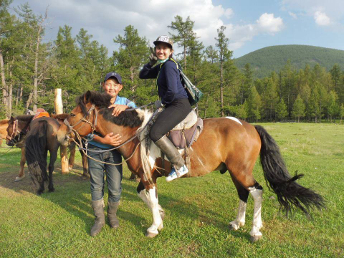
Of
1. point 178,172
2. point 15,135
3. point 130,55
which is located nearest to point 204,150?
point 178,172

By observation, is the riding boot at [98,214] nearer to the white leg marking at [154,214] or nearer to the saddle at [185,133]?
the white leg marking at [154,214]

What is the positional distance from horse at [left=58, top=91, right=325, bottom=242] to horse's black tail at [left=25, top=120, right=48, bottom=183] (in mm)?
2976

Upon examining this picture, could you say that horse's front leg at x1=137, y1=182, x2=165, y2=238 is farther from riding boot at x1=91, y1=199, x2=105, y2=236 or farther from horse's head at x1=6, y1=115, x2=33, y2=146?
horse's head at x1=6, y1=115, x2=33, y2=146

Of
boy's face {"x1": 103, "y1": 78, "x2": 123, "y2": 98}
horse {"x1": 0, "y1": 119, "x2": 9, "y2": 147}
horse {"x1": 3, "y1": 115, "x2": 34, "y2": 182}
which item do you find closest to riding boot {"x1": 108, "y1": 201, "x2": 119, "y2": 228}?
boy's face {"x1": 103, "y1": 78, "x2": 123, "y2": 98}

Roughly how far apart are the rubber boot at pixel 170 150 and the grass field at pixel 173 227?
133 cm

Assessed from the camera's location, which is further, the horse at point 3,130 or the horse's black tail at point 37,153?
the horse at point 3,130

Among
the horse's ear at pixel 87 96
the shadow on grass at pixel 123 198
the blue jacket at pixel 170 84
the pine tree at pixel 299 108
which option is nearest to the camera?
the blue jacket at pixel 170 84

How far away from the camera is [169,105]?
10.6 ft

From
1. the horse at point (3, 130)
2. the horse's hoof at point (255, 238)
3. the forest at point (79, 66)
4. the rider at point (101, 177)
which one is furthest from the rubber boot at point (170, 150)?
the forest at point (79, 66)

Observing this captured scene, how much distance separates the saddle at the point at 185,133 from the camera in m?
3.21

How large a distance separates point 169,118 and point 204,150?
0.83m

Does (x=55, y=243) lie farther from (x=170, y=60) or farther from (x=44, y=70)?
(x=44, y=70)

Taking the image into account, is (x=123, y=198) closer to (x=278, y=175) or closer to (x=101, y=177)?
(x=101, y=177)

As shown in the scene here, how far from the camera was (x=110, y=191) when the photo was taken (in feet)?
12.5
